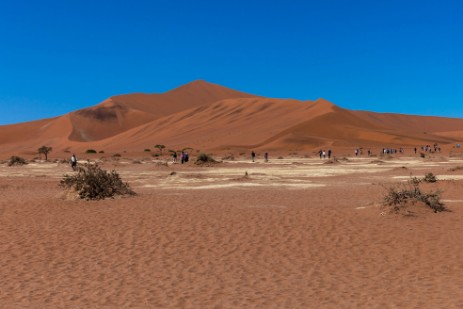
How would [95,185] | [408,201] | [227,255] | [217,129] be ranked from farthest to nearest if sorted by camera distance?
1. [217,129]
2. [95,185]
3. [408,201]
4. [227,255]

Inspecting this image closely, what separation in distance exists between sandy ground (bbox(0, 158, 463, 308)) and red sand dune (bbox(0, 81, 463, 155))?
6867cm

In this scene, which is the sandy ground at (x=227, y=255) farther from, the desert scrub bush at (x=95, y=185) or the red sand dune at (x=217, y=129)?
the red sand dune at (x=217, y=129)

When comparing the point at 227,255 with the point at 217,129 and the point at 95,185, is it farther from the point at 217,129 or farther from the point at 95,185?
the point at 217,129

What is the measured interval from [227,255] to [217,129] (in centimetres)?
9882

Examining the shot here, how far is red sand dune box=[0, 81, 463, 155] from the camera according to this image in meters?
94.7

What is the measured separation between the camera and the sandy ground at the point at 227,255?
7176 millimetres

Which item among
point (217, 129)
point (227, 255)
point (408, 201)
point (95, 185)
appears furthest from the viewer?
point (217, 129)

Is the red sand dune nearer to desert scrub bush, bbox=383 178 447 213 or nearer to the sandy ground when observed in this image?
desert scrub bush, bbox=383 178 447 213

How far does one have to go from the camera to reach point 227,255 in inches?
380

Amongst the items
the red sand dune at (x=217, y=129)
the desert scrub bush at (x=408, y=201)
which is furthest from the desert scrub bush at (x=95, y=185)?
the red sand dune at (x=217, y=129)

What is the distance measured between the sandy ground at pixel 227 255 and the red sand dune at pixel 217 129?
68.7 m

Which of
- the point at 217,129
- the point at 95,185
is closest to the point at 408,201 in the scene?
the point at 95,185

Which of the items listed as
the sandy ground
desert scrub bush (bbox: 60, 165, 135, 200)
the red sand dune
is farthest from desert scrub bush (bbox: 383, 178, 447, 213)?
the red sand dune

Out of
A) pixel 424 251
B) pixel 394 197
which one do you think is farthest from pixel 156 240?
pixel 394 197
